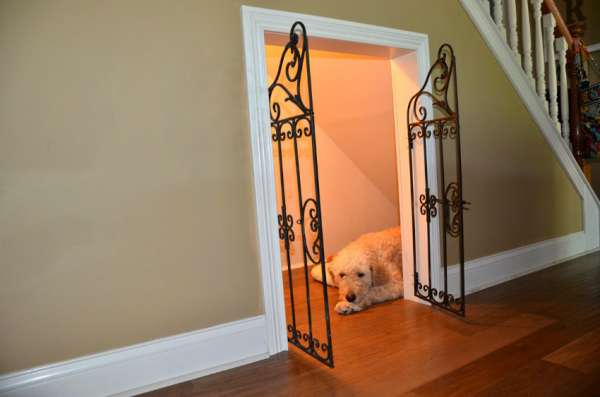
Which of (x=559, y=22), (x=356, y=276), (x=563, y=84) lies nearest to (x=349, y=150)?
(x=356, y=276)

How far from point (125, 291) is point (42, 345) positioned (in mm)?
322

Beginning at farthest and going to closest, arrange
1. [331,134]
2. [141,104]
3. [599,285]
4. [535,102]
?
[331,134]
[535,102]
[599,285]
[141,104]

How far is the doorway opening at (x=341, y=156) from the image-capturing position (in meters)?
2.29

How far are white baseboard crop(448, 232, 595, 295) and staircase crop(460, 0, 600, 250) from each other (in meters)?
0.27

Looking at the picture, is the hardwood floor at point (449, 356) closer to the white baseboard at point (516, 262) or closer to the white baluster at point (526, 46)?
the white baseboard at point (516, 262)

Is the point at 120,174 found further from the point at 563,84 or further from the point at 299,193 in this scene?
the point at 563,84

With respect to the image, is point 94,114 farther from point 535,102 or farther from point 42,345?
point 535,102

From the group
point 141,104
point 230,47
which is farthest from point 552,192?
point 141,104

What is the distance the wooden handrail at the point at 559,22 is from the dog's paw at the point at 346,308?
272 centimetres

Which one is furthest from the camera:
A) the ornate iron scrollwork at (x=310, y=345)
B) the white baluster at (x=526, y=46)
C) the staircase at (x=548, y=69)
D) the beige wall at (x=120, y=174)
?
the white baluster at (x=526, y=46)

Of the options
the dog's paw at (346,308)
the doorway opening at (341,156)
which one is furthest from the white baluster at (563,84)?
the dog's paw at (346,308)

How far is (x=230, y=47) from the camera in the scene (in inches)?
70.3

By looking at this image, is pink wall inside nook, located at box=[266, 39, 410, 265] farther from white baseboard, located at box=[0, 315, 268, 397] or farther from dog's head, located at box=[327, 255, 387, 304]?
white baseboard, located at box=[0, 315, 268, 397]

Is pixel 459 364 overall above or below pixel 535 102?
below
